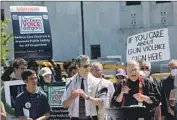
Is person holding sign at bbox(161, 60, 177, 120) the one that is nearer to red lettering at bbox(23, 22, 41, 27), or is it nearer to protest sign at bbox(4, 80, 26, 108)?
protest sign at bbox(4, 80, 26, 108)

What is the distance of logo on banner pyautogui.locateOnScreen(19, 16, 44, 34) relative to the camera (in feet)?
41.8

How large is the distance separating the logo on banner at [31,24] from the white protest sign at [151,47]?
2.41 meters

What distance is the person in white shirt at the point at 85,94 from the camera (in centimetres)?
741

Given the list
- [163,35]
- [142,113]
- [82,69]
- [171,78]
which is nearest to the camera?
[142,113]

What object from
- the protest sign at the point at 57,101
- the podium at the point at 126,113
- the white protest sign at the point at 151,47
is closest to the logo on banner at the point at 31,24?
the white protest sign at the point at 151,47

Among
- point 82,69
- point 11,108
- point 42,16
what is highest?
point 42,16

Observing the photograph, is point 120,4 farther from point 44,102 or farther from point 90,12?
point 44,102

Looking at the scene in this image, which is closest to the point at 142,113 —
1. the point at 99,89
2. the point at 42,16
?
the point at 99,89

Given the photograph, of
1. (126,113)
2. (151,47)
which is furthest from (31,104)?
(151,47)

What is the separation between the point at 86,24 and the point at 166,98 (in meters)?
36.4

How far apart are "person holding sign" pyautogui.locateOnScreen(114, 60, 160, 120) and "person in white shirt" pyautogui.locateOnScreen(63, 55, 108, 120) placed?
0.85 feet

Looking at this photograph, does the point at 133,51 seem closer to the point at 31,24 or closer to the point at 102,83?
the point at 31,24

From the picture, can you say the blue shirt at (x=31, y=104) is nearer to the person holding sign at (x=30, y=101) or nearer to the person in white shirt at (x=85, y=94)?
the person holding sign at (x=30, y=101)

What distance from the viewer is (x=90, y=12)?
4525 cm
